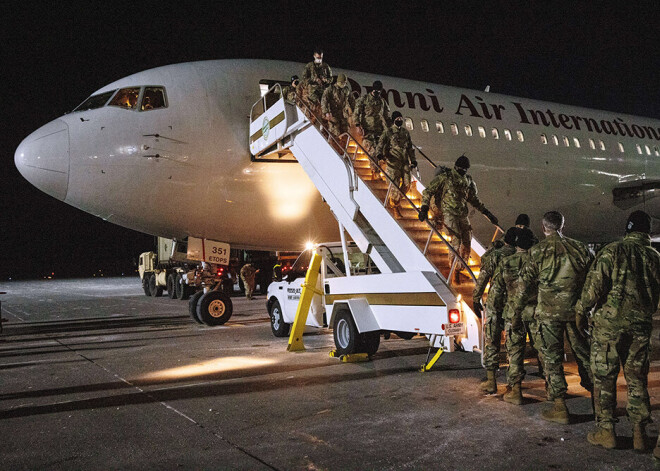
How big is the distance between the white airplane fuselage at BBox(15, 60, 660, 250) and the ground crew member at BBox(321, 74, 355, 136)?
4.60 feet

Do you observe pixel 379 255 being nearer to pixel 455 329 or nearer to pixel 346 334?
pixel 346 334

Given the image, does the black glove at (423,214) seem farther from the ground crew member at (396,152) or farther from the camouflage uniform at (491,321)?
the ground crew member at (396,152)

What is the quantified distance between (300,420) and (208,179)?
6263mm

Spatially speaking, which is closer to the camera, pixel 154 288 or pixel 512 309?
pixel 512 309

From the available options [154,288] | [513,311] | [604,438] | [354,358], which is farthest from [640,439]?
[154,288]

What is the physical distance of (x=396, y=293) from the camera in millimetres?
6770

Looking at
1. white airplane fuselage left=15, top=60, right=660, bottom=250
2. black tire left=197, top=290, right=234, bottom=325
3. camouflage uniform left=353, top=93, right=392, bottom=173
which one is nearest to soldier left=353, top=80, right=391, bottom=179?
camouflage uniform left=353, top=93, right=392, bottom=173

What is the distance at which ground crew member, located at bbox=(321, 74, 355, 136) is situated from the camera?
9.67 meters

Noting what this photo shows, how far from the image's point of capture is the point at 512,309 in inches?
213

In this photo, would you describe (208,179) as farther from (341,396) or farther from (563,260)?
(563,260)

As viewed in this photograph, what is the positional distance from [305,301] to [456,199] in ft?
9.26

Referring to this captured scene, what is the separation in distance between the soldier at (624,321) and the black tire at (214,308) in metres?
8.89

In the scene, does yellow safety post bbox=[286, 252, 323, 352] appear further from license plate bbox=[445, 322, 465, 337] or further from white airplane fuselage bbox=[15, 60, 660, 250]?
license plate bbox=[445, 322, 465, 337]

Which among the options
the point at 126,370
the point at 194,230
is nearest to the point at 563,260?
the point at 126,370
